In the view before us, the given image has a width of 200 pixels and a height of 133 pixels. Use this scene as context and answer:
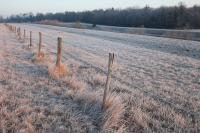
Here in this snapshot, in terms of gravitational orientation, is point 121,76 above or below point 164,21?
below

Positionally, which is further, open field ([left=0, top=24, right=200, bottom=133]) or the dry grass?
the dry grass

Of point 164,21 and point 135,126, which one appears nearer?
point 135,126

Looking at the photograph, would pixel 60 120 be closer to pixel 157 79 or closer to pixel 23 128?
pixel 23 128

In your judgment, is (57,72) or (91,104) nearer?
(91,104)

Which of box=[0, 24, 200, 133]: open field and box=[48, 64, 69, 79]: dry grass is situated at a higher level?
box=[48, 64, 69, 79]: dry grass

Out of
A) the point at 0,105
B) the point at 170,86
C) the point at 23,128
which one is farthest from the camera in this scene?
the point at 170,86

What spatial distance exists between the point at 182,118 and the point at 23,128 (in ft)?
11.7

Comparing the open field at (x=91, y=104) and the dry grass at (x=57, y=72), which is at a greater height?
the dry grass at (x=57, y=72)

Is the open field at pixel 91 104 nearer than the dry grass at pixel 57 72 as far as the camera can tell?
Yes

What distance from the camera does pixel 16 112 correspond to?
626cm

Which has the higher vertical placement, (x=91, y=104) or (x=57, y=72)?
(x=57, y=72)

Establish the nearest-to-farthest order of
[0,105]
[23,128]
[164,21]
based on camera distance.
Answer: [23,128], [0,105], [164,21]

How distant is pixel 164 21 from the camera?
2926 inches

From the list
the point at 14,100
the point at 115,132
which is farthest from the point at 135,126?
the point at 14,100
